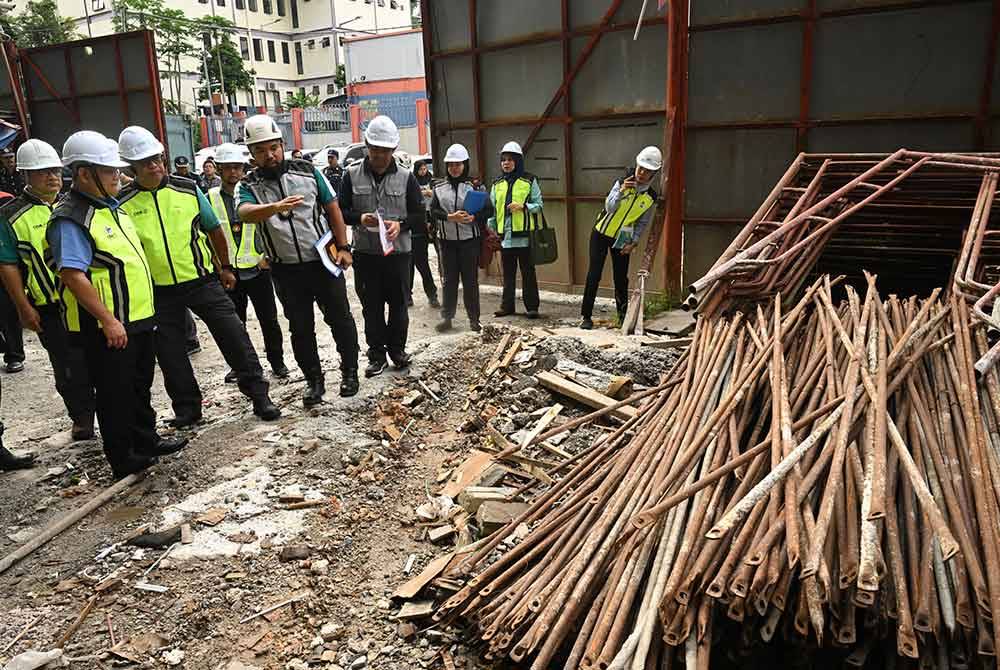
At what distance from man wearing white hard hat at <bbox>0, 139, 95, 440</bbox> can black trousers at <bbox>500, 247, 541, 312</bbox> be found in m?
4.52

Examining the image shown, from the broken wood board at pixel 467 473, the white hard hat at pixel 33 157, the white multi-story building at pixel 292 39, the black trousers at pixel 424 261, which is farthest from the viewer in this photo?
the white multi-story building at pixel 292 39

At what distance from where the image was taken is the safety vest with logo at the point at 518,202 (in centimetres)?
783

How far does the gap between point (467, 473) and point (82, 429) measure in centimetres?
303

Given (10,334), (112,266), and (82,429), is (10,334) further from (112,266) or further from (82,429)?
(112,266)

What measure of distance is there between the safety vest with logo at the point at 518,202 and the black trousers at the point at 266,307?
2.89m

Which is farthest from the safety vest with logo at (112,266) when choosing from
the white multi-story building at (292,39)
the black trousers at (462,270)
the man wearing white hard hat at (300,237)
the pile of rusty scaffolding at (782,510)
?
the white multi-story building at (292,39)

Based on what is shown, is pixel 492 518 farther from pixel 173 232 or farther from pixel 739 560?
pixel 173 232

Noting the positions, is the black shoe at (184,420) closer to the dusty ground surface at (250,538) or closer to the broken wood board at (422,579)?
the dusty ground surface at (250,538)

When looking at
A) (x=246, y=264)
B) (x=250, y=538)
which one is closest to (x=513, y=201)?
(x=246, y=264)

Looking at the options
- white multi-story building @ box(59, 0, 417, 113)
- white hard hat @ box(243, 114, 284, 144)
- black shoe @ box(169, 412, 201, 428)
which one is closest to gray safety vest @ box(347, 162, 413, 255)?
white hard hat @ box(243, 114, 284, 144)

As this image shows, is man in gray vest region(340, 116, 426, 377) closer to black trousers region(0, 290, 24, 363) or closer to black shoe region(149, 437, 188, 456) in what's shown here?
black shoe region(149, 437, 188, 456)

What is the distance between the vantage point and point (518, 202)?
25.7 ft

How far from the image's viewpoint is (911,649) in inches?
70.6

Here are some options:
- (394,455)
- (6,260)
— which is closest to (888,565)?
(394,455)
